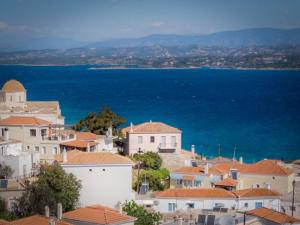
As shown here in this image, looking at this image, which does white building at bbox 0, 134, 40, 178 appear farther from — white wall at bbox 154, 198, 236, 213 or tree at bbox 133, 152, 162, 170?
white wall at bbox 154, 198, 236, 213

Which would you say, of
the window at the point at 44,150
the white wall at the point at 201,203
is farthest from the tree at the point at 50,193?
the window at the point at 44,150

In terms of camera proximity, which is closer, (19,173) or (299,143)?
(19,173)

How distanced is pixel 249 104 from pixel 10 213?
7188 centimetres

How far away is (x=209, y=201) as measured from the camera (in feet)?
64.4

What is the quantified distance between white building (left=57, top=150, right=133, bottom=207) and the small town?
0.10 ft

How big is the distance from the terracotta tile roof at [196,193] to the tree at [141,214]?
4.51 ft

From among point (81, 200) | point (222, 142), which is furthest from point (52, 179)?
point (222, 142)

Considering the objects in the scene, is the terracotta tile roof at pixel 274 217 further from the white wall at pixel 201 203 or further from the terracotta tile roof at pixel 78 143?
the terracotta tile roof at pixel 78 143

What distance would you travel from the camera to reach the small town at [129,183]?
16.6 metres

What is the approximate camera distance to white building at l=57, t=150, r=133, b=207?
1948 centimetres

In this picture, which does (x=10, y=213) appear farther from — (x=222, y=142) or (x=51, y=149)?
(x=222, y=142)

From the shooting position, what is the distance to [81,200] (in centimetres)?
1947

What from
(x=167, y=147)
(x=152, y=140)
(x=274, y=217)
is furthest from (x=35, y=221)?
(x=167, y=147)

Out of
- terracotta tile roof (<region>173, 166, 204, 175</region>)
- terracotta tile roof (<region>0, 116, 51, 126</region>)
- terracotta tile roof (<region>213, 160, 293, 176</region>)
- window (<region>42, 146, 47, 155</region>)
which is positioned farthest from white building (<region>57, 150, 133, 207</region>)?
terracotta tile roof (<region>0, 116, 51, 126</region>)
